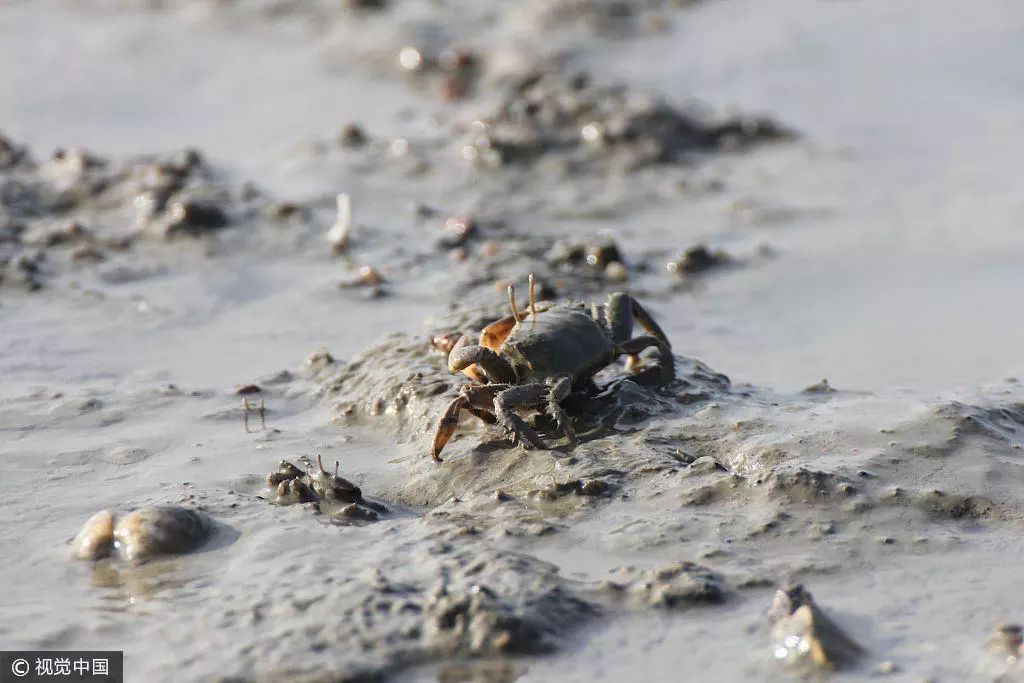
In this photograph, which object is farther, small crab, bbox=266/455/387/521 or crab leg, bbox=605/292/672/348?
crab leg, bbox=605/292/672/348

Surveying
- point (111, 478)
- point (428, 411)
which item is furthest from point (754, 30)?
point (111, 478)

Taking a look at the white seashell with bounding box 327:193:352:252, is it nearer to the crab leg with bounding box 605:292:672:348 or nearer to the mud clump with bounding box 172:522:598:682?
the crab leg with bounding box 605:292:672:348

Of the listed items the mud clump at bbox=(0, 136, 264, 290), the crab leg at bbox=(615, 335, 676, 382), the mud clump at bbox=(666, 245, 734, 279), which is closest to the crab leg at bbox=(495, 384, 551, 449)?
the crab leg at bbox=(615, 335, 676, 382)

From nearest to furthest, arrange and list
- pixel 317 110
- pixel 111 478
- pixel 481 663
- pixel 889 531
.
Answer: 1. pixel 481 663
2. pixel 889 531
3. pixel 111 478
4. pixel 317 110

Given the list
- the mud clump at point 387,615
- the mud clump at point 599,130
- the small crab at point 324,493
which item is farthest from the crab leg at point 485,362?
the mud clump at point 599,130

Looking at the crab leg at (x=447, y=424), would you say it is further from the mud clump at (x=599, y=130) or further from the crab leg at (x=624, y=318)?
the mud clump at (x=599, y=130)

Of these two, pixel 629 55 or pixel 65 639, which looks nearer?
pixel 65 639

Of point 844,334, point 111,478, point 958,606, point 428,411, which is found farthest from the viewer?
point 844,334

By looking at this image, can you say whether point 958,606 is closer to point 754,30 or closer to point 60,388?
point 60,388

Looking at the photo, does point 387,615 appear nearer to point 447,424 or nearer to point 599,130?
point 447,424
